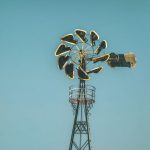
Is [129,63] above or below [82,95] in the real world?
above

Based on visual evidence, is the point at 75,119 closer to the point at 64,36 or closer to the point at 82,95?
the point at 82,95

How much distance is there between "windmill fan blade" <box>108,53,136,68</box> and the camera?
18.6m

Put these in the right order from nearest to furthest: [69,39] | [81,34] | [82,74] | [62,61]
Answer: [82,74]
[62,61]
[69,39]
[81,34]

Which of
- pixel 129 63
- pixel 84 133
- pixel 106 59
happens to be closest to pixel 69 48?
pixel 106 59

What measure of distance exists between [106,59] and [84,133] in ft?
14.7

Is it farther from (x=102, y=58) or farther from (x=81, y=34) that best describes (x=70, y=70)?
(x=81, y=34)

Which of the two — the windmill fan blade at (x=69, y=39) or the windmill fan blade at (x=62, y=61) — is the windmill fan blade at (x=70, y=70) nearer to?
the windmill fan blade at (x=62, y=61)

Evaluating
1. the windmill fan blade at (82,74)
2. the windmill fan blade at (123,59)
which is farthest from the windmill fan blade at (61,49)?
the windmill fan blade at (123,59)

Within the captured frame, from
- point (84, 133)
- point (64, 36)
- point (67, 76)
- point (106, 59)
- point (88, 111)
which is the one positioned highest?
point (64, 36)

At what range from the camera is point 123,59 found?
18688mm

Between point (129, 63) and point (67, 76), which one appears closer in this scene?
point (67, 76)

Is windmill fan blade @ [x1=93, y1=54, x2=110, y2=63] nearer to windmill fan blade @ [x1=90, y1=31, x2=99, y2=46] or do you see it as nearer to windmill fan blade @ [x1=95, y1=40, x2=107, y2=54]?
windmill fan blade @ [x1=95, y1=40, x2=107, y2=54]

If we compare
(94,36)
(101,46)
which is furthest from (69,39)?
(101,46)

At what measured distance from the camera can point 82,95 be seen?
1811 centimetres
